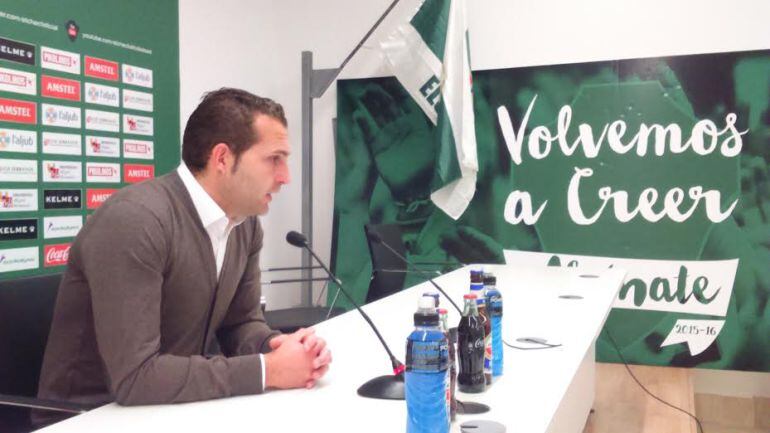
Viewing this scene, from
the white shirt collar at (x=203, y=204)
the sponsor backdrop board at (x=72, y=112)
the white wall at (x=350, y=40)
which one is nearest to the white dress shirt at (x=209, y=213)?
the white shirt collar at (x=203, y=204)

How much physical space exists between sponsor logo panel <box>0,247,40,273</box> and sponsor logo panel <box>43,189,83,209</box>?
0.65 ft

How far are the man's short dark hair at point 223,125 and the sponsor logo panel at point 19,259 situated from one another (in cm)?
162

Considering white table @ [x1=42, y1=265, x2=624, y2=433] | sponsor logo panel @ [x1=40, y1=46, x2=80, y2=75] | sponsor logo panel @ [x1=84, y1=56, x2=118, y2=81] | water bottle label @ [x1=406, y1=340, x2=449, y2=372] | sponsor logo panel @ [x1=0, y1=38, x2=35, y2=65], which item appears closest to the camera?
water bottle label @ [x1=406, y1=340, x2=449, y2=372]

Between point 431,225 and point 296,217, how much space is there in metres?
0.99

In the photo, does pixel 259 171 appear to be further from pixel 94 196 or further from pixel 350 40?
pixel 350 40

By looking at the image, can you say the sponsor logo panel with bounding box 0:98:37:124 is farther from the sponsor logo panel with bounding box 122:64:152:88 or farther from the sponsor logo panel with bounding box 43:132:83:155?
the sponsor logo panel with bounding box 122:64:152:88

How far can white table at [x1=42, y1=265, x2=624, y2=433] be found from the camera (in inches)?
42.7

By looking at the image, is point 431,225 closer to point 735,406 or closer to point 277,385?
point 735,406

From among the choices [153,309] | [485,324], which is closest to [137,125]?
[153,309]

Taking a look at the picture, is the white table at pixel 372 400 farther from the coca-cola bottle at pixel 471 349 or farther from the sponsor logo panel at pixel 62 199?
the sponsor logo panel at pixel 62 199

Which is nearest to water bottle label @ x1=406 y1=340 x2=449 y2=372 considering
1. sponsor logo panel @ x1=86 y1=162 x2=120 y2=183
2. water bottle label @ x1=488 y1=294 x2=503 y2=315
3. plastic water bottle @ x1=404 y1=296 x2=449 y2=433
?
plastic water bottle @ x1=404 y1=296 x2=449 y2=433

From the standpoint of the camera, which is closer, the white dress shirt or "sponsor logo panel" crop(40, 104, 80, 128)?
the white dress shirt

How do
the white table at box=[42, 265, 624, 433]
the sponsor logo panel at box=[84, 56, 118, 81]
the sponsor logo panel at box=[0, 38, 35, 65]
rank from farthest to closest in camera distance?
the sponsor logo panel at box=[84, 56, 118, 81] → the sponsor logo panel at box=[0, 38, 35, 65] → the white table at box=[42, 265, 624, 433]

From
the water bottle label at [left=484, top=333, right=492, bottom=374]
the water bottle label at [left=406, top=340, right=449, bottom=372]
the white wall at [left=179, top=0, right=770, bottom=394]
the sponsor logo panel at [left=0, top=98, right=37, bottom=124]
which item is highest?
the white wall at [left=179, top=0, right=770, bottom=394]
